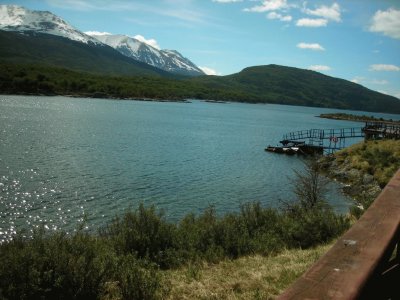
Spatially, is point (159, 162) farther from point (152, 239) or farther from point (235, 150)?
point (152, 239)

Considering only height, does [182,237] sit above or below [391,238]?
below

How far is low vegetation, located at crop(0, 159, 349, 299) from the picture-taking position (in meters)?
7.50

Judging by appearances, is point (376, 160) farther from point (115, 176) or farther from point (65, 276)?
point (65, 276)

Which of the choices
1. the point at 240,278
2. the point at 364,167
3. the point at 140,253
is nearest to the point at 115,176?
the point at 140,253

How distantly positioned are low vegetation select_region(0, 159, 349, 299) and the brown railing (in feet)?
16.0

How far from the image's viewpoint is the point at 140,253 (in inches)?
460

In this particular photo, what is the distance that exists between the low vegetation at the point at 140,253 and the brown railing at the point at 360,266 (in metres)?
4.88

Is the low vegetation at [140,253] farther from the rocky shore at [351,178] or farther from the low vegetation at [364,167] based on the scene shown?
the low vegetation at [364,167]

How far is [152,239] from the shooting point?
11969 millimetres

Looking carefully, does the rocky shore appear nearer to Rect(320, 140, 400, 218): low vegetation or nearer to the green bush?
Rect(320, 140, 400, 218): low vegetation

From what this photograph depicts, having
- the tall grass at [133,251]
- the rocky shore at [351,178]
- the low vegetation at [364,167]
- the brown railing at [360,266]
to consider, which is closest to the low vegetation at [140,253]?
the tall grass at [133,251]

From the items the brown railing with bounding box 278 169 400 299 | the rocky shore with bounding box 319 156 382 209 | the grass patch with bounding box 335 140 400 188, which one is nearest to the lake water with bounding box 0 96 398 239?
the rocky shore with bounding box 319 156 382 209

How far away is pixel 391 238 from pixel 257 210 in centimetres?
1422

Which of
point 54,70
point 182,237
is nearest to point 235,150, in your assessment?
point 182,237
